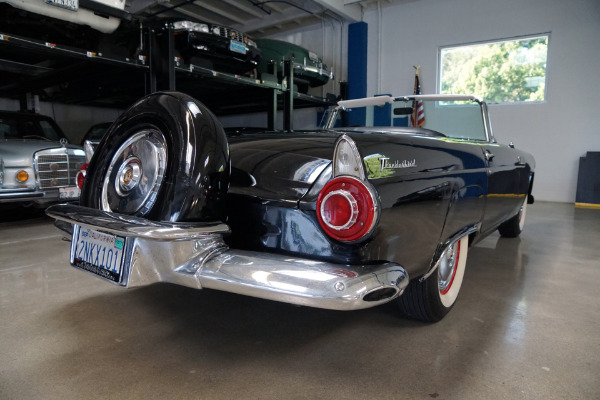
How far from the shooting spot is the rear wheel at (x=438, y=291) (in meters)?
1.83

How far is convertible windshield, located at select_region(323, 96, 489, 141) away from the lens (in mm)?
3096

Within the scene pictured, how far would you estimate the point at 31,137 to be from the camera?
195 inches

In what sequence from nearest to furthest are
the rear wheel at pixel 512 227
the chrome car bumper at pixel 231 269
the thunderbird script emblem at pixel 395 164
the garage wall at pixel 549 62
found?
the chrome car bumper at pixel 231 269
the thunderbird script emblem at pixel 395 164
the rear wheel at pixel 512 227
the garage wall at pixel 549 62

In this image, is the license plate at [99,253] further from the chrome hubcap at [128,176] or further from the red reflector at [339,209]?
the red reflector at [339,209]

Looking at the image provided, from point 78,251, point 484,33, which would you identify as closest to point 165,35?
point 78,251

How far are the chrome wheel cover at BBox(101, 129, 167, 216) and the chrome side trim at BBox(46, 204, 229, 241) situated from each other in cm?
13

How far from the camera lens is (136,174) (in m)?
1.59

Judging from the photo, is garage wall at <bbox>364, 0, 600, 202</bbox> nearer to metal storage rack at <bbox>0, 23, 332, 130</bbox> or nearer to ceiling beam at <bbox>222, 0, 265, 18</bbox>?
metal storage rack at <bbox>0, 23, 332, 130</bbox>

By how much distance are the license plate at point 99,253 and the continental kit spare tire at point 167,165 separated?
0.12m

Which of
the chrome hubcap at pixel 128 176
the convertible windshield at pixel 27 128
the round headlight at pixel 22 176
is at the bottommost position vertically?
the round headlight at pixel 22 176

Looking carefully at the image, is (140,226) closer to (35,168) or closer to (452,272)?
(452,272)

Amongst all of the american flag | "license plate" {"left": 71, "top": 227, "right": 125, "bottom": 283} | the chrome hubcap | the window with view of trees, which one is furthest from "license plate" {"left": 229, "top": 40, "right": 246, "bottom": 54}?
the window with view of trees

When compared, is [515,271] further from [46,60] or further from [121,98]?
[121,98]

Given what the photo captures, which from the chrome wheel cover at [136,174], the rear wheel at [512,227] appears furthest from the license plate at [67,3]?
the rear wheel at [512,227]
